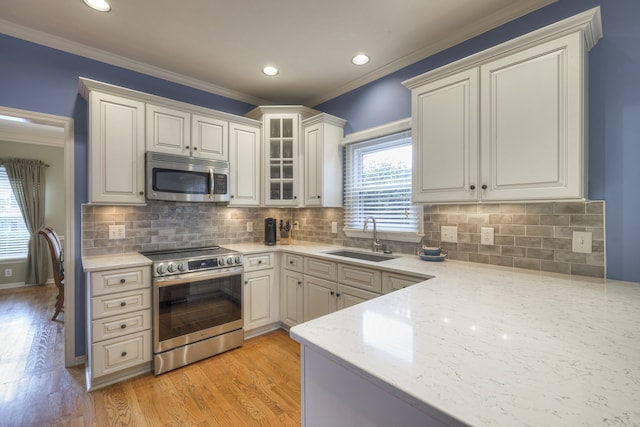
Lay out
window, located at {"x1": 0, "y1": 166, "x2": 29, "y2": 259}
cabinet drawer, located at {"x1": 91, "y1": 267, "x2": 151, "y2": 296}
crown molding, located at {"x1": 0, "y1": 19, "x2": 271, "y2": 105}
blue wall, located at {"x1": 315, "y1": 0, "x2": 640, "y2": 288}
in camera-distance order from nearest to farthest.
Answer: blue wall, located at {"x1": 315, "y1": 0, "x2": 640, "y2": 288}
cabinet drawer, located at {"x1": 91, "y1": 267, "x2": 151, "y2": 296}
crown molding, located at {"x1": 0, "y1": 19, "x2": 271, "y2": 105}
window, located at {"x1": 0, "y1": 166, "x2": 29, "y2": 259}

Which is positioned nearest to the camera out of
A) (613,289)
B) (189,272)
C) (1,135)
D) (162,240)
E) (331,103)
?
(613,289)

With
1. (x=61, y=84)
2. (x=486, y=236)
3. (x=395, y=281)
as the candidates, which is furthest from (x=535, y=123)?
(x=61, y=84)

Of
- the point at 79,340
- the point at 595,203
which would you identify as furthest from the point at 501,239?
the point at 79,340

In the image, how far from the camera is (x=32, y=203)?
491 cm

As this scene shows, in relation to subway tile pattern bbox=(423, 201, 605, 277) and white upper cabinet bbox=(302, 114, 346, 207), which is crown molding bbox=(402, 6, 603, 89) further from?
white upper cabinet bbox=(302, 114, 346, 207)

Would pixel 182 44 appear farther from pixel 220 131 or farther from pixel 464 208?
pixel 464 208

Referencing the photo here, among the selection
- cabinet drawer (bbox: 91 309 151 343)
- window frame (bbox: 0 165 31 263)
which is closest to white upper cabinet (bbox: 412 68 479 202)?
cabinet drawer (bbox: 91 309 151 343)

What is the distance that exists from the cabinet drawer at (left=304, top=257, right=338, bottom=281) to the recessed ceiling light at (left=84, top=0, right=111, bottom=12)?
2.46 meters

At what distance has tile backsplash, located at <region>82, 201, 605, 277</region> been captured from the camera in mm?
1774

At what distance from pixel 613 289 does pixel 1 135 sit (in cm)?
761

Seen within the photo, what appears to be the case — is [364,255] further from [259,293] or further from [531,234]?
[531,234]

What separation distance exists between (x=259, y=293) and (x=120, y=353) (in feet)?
3.97

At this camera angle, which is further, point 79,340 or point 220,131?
point 220,131

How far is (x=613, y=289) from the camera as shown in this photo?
1.46 metres
